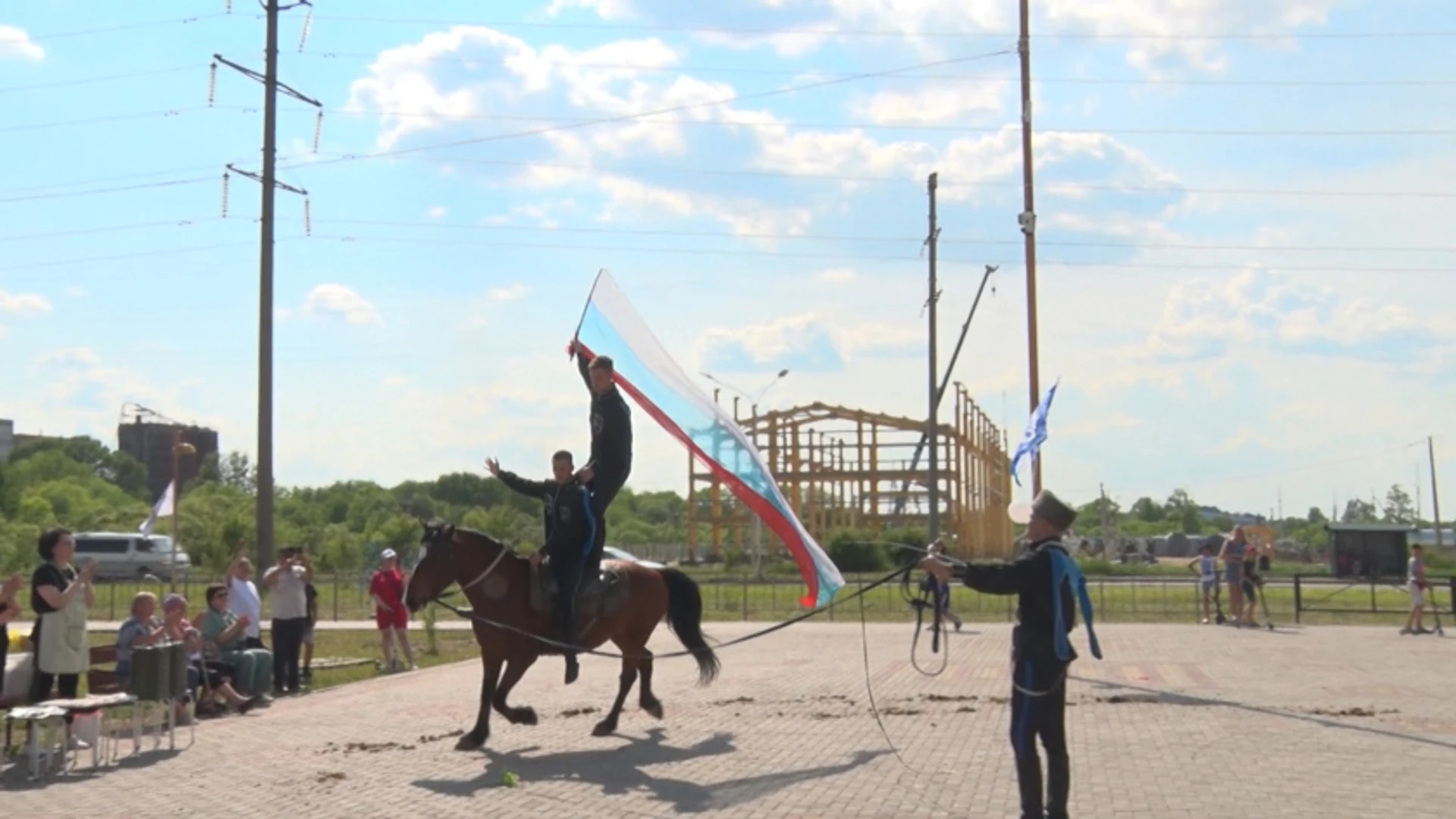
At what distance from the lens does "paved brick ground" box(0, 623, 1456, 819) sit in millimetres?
10031

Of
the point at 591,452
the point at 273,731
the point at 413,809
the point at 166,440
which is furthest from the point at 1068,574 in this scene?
the point at 166,440

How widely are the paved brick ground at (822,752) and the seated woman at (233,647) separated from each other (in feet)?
1.51

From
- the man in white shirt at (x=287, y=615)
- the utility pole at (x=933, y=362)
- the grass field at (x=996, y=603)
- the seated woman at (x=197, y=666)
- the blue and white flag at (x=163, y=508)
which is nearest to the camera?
the seated woman at (x=197, y=666)

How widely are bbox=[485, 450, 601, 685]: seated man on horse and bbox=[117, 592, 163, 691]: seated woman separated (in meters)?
3.86

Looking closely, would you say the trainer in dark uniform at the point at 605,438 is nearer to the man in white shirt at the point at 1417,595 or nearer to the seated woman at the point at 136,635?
the seated woman at the point at 136,635

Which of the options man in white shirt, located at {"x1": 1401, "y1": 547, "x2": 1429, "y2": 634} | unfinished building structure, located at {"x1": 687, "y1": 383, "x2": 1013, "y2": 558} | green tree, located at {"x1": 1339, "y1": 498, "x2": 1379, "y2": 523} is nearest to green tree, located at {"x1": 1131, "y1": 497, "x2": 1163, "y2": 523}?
green tree, located at {"x1": 1339, "y1": 498, "x2": 1379, "y2": 523}

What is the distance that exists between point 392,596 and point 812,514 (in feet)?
158

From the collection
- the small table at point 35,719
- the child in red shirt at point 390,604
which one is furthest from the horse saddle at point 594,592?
the child in red shirt at point 390,604

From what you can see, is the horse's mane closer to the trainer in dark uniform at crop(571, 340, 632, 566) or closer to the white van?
the trainer in dark uniform at crop(571, 340, 632, 566)

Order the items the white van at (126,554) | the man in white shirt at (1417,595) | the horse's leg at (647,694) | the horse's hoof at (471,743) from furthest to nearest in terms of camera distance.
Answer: the white van at (126,554) → the man in white shirt at (1417,595) → the horse's leg at (647,694) → the horse's hoof at (471,743)

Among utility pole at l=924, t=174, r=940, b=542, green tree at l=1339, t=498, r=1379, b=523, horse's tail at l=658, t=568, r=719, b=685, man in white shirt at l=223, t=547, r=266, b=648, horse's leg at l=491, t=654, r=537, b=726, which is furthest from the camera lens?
green tree at l=1339, t=498, r=1379, b=523

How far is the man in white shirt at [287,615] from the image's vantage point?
18.0 m

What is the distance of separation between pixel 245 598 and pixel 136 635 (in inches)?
118

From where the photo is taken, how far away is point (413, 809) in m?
9.86
